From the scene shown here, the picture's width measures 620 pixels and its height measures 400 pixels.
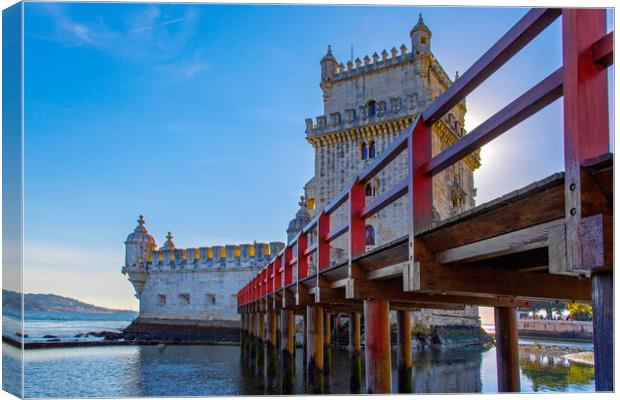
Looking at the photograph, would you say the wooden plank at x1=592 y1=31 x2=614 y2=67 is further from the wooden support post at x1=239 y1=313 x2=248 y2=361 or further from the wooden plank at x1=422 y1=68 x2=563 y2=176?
the wooden support post at x1=239 y1=313 x2=248 y2=361

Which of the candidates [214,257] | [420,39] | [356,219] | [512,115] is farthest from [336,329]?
[512,115]

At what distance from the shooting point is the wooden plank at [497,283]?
6082mm

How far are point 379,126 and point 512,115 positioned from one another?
3249 centimetres

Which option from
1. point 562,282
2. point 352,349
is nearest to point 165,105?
point 352,349

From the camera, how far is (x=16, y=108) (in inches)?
348

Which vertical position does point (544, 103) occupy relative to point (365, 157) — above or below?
below

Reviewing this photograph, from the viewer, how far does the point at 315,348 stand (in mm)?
13680

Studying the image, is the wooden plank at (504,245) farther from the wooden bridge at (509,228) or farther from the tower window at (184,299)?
the tower window at (184,299)

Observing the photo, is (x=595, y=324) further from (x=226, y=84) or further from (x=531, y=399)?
(x=226, y=84)

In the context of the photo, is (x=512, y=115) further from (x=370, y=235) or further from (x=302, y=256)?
(x=370, y=235)

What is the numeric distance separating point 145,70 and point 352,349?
10.7 metres

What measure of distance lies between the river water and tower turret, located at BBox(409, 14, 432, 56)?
18.1 metres

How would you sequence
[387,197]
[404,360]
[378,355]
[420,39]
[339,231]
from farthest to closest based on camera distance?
[420,39], [404,360], [339,231], [378,355], [387,197]

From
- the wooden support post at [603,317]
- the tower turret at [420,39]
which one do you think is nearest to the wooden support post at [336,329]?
the tower turret at [420,39]
